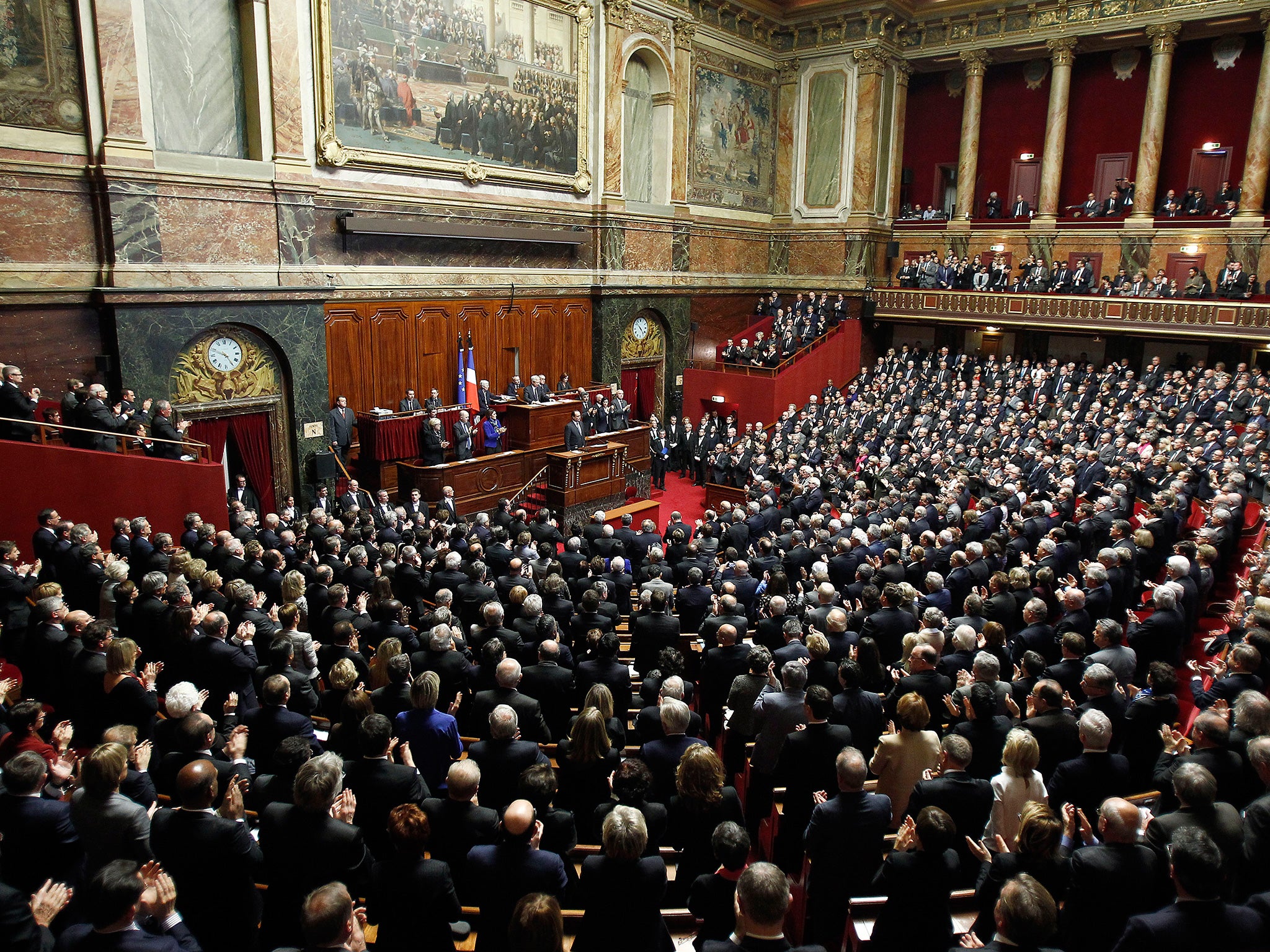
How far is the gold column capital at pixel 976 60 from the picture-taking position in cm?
2177

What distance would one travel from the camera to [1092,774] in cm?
388

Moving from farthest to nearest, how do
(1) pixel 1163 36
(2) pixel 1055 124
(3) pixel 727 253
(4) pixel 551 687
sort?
(3) pixel 727 253
(2) pixel 1055 124
(1) pixel 1163 36
(4) pixel 551 687

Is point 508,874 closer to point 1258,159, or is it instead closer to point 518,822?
point 518,822

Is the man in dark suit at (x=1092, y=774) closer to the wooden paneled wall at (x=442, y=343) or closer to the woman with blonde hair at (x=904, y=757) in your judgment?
the woman with blonde hair at (x=904, y=757)

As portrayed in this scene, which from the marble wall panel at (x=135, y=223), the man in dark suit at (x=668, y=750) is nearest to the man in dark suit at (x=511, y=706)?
the man in dark suit at (x=668, y=750)

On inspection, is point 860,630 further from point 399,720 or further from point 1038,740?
point 399,720

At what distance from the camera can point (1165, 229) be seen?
19.9 metres

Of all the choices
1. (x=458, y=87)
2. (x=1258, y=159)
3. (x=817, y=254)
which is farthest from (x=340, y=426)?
(x=1258, y=159)

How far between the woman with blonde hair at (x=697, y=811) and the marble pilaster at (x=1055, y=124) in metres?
22.5

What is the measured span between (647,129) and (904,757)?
18764 mm

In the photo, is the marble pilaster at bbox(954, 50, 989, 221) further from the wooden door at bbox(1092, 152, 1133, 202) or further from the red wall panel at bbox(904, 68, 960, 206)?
the wooden door at bbox(1092, 152, 1133, 202)

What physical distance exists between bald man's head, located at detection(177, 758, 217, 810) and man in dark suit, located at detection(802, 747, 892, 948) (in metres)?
2.59

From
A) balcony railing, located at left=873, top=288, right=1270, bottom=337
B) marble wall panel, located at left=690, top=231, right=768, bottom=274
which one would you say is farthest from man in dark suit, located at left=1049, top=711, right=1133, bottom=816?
marble wall panel, located at left=690, top=231, right=768, bottom=274

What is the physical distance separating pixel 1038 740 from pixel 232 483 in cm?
1233
